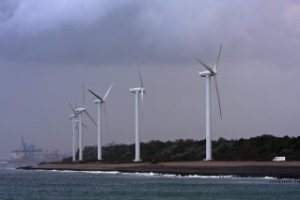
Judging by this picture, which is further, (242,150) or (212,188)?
(242,150)

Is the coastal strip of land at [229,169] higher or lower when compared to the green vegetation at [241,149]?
lower

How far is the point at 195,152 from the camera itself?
168 m

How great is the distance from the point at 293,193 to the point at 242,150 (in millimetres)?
80263

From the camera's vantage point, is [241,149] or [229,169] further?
[241,149]

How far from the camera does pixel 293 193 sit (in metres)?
68.4

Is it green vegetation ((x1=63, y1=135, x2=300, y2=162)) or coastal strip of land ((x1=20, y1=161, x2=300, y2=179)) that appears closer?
coastal strip of land ((x1=20, y1=161, x2=300, y2=179))

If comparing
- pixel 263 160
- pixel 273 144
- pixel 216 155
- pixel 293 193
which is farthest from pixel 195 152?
pixel 293 193

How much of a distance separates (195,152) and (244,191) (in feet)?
315

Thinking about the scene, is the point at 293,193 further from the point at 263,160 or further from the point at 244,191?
the point at 263,160

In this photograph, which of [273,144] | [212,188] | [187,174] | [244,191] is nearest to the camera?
[244,191]

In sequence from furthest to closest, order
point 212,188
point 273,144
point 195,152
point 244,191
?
point 195,152, point 273,144, point 212,188, point 244,191

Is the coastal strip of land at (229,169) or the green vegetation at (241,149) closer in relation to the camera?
the coastal strip of land at (229,169)

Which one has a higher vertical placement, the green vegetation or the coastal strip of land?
the green vegetation

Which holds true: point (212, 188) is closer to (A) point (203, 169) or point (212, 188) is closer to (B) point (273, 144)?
(A) point (203, 169)
